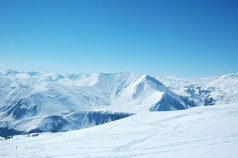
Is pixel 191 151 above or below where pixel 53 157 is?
above

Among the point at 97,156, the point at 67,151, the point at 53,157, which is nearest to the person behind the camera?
the point at 97,156

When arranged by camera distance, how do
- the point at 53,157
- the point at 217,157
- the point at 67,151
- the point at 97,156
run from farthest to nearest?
the point at 67,151, the point at 53,157, the point at 97,156, the point at 217,157

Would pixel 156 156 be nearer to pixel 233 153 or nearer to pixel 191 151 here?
pixel 191 151

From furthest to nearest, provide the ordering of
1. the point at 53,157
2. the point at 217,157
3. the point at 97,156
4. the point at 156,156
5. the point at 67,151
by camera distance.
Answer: the point at 67,151 → the point at 53,157 → the point at 97,156 → the point at 156,156 → the point at 217,157

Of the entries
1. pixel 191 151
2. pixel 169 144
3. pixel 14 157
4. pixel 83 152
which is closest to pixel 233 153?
pixel 191 151

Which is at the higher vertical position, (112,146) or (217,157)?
(217,157)

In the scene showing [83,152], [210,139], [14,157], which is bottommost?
[14,157]

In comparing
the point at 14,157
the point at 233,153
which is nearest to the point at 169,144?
the point at 233,153

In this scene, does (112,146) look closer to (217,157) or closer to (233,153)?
(217,157)

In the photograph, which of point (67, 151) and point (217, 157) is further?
point (67, 151)
